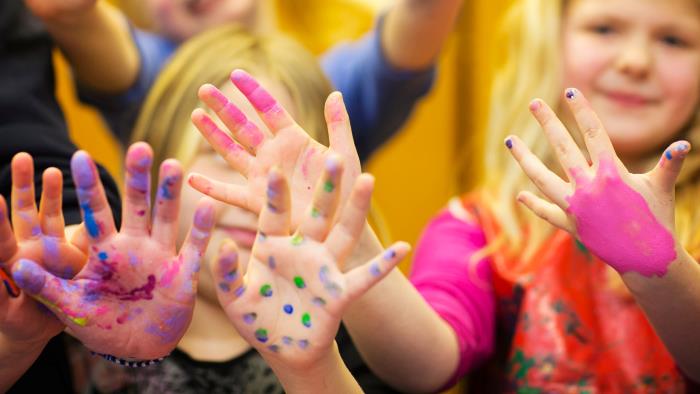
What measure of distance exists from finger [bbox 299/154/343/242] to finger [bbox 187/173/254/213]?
0.08 m

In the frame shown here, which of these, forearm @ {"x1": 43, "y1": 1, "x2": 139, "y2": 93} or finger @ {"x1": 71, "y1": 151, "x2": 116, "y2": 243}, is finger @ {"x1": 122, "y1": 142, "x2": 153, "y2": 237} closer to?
finger @ {"x1": 71, "y1": 151, "x2": 116, "y2": 243}

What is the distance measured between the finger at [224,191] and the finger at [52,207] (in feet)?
0.36

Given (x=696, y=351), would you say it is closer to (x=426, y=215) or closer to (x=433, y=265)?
(x=433, y=265)

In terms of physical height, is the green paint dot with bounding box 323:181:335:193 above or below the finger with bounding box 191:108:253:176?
above

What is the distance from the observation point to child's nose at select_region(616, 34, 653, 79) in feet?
3.12

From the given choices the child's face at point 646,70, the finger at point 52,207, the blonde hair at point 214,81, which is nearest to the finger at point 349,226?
the finger at point 52,207

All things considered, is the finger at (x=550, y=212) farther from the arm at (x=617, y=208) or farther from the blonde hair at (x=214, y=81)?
the blonde hair at (x=214, y=81)

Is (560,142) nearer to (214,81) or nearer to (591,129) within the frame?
(591,129)

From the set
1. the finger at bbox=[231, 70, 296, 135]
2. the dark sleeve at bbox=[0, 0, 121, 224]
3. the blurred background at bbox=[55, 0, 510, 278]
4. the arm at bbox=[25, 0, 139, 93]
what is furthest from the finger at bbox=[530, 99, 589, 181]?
Answer: the blurred background at bbox=[55, 0, 510, 278]

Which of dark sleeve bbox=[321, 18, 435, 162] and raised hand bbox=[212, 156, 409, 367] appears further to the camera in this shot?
dark sleeve bbox=[321, 18, 435, 162]

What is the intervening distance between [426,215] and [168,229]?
107 centimetres

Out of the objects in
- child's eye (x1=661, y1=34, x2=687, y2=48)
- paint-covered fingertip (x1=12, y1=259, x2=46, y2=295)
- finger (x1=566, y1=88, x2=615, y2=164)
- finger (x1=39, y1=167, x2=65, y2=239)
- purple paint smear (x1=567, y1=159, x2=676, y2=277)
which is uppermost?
child's eye (x1=661, y1=34, x2=687, y2=48)

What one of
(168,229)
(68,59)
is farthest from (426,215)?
(168,229)

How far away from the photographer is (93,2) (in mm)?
940
